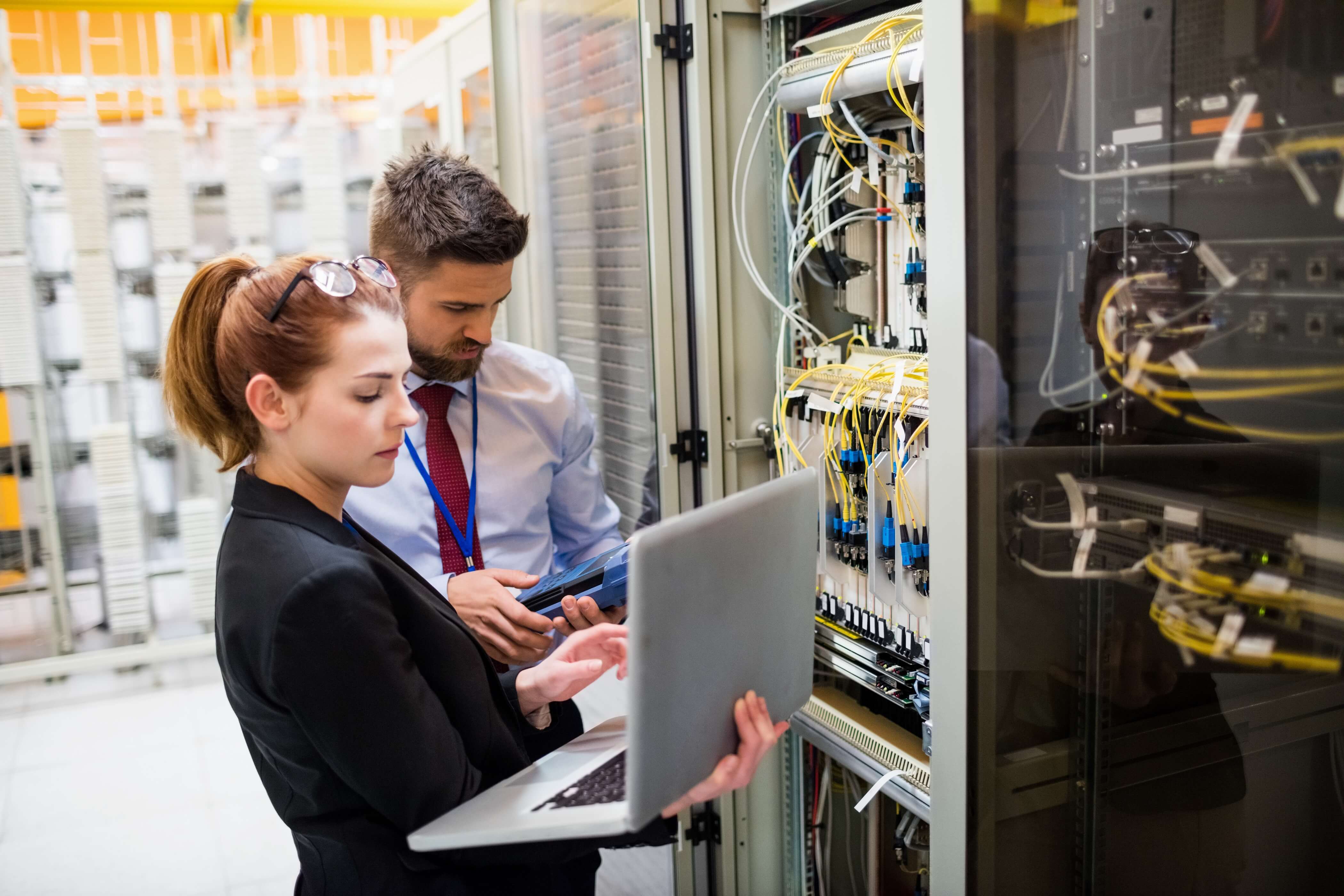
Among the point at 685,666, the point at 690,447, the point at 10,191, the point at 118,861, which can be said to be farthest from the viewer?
the point at 10,191

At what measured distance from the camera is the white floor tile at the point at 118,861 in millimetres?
3062

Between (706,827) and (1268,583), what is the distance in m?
1.55

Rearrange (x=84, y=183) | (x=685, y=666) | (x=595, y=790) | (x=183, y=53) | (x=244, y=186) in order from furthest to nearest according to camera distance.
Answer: (x=183, y=53) < (x=244, y=186) < (x=84, y=183) < (x=595, y=790) < (x=685, y=666)

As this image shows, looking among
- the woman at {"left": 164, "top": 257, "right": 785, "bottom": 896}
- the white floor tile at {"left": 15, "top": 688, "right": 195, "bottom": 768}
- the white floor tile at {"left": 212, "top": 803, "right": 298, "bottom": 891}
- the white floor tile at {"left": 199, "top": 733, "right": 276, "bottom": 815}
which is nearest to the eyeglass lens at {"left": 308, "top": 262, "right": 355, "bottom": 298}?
the woman at {"left": 164, "top": 257, "right": 785, "bottom": 896}

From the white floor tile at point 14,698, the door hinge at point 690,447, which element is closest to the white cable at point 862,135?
the door hinge at point 690,447

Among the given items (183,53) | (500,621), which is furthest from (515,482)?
(183,53)

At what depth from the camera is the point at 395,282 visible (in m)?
1.31

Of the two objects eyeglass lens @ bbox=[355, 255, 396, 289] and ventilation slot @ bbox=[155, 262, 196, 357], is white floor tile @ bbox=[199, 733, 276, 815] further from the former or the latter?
eyeglass lens @ bbox=[355, 255, 396, 289]

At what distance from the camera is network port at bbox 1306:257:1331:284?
1.10 metres

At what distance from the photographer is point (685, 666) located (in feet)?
3.43

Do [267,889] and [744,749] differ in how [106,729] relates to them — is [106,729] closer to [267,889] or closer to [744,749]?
[267,889]

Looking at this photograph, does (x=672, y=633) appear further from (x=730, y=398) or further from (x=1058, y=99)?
(x=730, y=398)

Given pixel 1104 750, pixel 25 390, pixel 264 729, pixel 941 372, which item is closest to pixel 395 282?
pixel 264 729

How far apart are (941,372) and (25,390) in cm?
413
